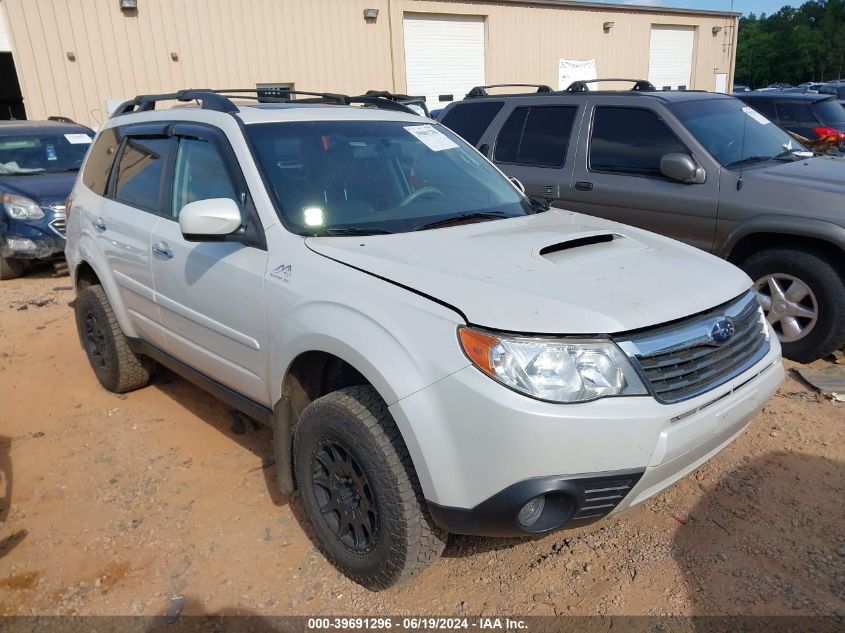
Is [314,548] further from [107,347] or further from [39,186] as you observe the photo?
[39,186]

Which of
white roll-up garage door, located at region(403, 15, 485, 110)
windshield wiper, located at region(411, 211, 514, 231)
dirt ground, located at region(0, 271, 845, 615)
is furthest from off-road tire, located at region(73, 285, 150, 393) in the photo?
white roll-up garage door, located at region(403, 15, 485, 110)

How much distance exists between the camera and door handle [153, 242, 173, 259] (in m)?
3.39

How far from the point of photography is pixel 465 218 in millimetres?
3143

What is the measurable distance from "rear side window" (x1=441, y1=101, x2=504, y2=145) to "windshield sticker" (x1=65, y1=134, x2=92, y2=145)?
5302 mm

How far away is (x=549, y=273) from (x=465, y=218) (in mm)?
839

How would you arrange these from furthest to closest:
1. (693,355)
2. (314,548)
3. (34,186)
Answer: (34,186) → (314,548) → (693,355)

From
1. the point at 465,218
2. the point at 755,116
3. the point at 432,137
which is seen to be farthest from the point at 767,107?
the point at 465,218

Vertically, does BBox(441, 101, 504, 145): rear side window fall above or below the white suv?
above

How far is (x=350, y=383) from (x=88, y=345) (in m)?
2.79

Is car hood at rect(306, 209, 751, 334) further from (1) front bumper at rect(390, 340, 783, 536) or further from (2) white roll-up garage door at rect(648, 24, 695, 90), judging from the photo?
(2) white roll-up garage door at rect(648, 24, 695, 90)

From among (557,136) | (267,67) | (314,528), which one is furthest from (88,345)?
(267,67)

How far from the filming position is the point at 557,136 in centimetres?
568

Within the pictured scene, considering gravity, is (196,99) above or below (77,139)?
above

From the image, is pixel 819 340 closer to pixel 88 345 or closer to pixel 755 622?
pixel 755 622
